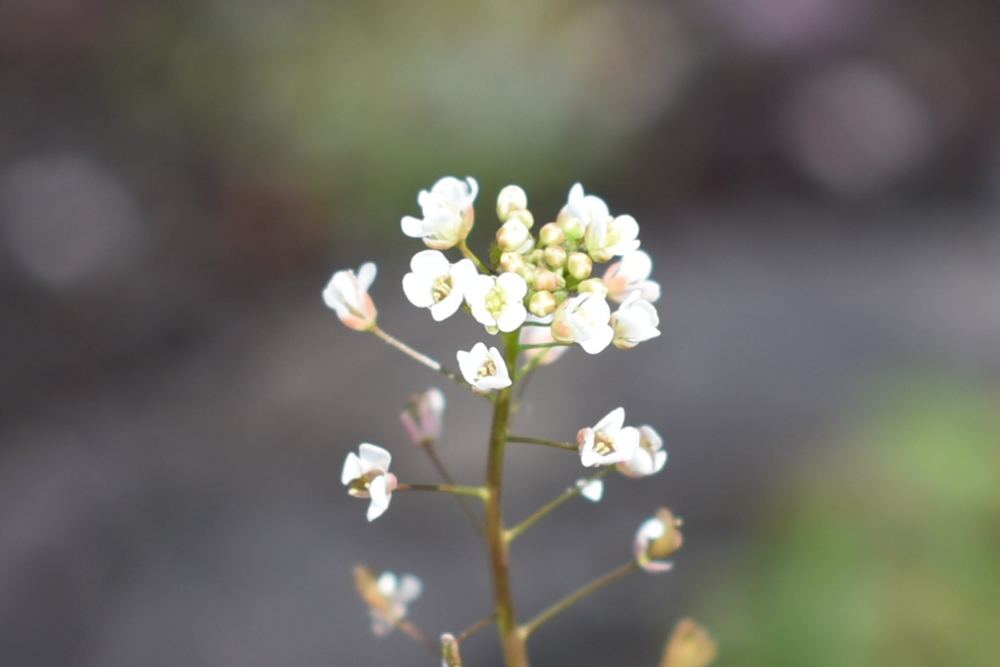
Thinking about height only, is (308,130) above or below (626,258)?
below

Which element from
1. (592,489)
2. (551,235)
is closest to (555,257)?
(551,235)

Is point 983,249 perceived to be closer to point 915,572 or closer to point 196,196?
point 915,572

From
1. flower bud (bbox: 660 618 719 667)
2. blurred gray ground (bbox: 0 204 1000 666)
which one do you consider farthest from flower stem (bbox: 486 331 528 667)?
blurred gray ground (bbox: 0 204 1000 666)

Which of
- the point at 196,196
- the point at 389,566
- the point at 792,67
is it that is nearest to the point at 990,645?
the point at 389,566

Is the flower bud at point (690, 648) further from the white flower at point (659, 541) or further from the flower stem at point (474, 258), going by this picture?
the flower stem at point (474, 258)

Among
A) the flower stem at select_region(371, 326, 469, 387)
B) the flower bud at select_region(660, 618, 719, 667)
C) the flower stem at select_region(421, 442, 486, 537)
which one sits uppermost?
the flower stem at select_region(371, 326, 469, 387)

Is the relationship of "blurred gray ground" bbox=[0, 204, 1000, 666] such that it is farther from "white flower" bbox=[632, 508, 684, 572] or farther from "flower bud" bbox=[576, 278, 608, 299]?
"flower bud" bbox=[576, 278, 608, 299]

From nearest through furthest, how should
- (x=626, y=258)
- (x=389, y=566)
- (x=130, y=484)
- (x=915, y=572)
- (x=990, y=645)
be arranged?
(x=626, y=258) → (x=990, y=645) → (x=915, y=572) → (x=389, y=566) → (x=130, y=484)

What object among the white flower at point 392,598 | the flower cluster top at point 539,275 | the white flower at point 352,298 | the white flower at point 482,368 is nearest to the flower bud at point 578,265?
the flower cluster top at point 539,275
